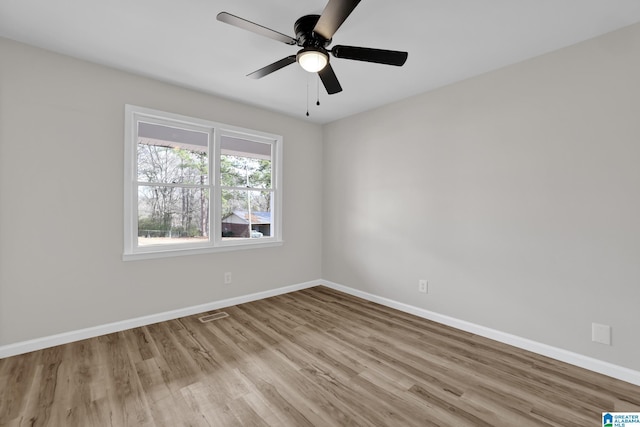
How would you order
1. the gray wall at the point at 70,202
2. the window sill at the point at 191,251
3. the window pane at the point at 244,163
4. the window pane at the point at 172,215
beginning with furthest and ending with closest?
the window pane at the point at 244,163
the window pane at the point at 172,215
the window sill at the point at 191,251
the gray wall at the point at 70,202

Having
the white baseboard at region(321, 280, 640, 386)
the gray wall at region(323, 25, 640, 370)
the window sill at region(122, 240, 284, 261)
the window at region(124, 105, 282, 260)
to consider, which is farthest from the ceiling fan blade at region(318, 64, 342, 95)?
the white baseboard at region(321, 280, 640, 386)

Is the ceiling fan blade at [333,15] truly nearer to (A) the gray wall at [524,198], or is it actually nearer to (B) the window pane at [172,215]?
(A) the gray wall at [524,198]

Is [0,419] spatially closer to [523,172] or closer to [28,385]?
[28,385]

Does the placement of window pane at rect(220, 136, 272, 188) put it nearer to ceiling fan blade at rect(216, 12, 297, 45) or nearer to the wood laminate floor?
the wood laminate floor

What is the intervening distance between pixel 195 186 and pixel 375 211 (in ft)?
7.49

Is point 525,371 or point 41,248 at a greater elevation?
point 41,248

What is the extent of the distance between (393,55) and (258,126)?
2355mm

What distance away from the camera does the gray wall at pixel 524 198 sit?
83.6 inches

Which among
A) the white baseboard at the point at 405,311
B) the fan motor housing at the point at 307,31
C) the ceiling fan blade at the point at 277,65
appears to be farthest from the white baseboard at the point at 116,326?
the fan motor housing at the point at 307,31

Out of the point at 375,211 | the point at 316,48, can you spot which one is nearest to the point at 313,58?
the point at 316,48

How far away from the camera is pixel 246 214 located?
12.8 feet

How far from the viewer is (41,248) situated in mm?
2457

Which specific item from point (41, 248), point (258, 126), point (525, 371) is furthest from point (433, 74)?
point (41, 248)

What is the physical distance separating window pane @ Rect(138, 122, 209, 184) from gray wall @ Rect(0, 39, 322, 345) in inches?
9.0
